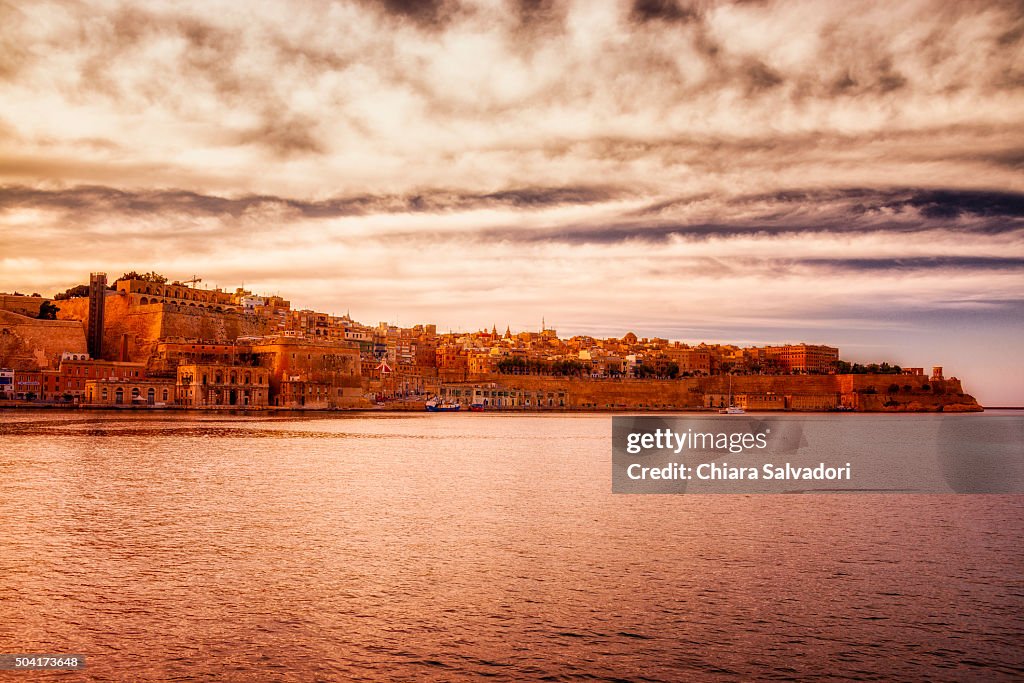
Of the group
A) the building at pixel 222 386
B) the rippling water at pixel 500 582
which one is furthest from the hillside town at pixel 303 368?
the rippling water at pixel 500 582

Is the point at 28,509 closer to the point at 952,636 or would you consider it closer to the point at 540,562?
the point at 540,562

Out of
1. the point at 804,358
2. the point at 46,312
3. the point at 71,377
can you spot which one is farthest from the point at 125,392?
the point at 804,358

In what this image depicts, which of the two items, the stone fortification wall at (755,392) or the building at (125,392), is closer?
the building at (125,392)

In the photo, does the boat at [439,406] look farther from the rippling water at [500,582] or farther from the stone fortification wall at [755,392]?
the rippling water at [500,582]

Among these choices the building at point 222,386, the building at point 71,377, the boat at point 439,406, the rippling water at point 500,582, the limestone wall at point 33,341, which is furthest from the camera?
the boat at point 439,406

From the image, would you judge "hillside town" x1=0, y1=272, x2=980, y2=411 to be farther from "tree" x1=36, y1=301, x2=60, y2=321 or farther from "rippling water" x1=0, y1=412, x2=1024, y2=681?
"rippling water" x1=0, y1=412, x2=1024, y2=681

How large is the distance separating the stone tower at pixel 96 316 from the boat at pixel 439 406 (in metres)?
34.9

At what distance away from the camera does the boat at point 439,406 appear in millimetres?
100375

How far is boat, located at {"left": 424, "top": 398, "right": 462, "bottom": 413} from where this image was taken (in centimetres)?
10038

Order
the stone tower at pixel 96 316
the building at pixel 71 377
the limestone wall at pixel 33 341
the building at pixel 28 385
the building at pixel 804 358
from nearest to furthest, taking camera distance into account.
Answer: the building at pixel 28 385 < the building at pixel 71 377 < the limestone wall at pixel 33 341 < the stone tower at pixel 96 316 < the building at pixel 804 358

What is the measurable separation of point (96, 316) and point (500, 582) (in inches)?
3494

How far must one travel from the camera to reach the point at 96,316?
292ft

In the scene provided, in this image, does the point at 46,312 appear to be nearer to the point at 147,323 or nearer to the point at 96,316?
the point at 96,316

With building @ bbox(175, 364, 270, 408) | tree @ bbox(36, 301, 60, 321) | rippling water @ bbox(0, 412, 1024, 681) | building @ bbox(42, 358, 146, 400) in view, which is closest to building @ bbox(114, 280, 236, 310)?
tree @ bbox(36, 301, 60, 321)
